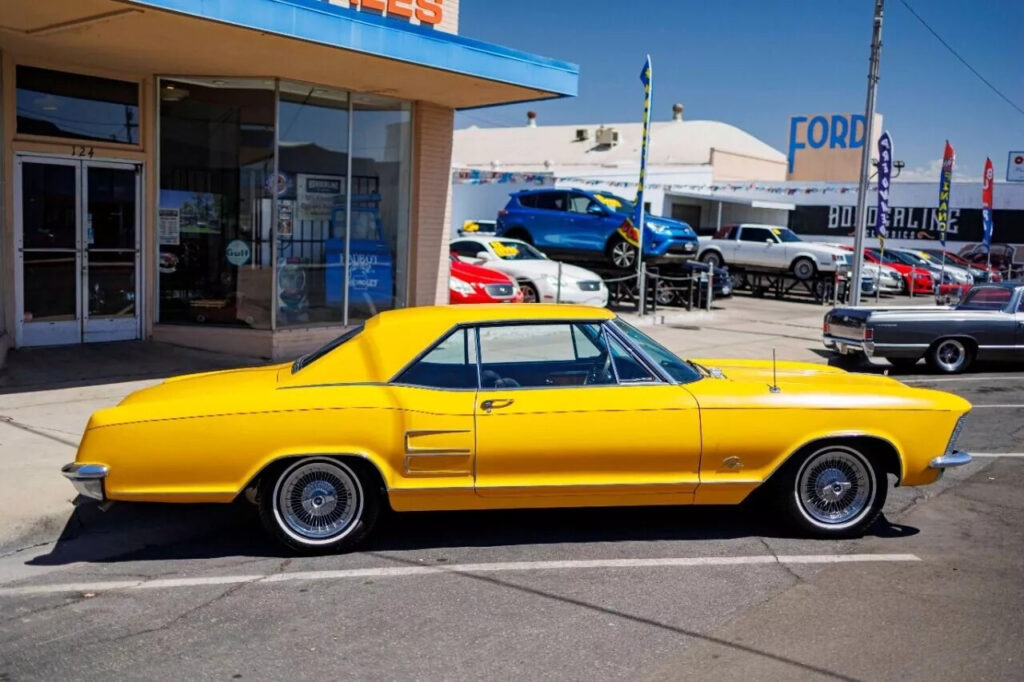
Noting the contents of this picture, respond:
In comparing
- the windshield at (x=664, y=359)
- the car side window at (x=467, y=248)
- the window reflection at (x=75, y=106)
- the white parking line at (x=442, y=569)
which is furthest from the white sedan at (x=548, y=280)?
the white parking line at (x=442, y=569)

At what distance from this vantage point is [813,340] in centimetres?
1848

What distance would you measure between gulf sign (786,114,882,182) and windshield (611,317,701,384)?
54.7m

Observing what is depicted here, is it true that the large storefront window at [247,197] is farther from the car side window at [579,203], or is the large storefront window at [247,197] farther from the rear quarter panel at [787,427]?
the car side window at [579,203]

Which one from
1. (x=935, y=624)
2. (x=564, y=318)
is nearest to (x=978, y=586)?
(x=935, y=624)

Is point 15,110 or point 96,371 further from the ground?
point 15,110

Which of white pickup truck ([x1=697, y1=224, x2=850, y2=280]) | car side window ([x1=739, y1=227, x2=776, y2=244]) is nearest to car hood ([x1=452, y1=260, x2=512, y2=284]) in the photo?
white pickup truck ([x1=697, y1=224, x2=850, y2=280])

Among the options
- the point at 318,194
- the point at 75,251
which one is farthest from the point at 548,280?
the point at 75,251

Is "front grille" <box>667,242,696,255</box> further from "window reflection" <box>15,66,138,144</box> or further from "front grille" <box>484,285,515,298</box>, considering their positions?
"window reflection" <box>15,66,138,144</box>

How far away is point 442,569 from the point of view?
5.59m

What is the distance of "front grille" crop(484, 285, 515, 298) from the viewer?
16.9 metres

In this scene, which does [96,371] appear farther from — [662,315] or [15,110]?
[662,315]

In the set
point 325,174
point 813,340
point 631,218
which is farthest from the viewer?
point 631,218

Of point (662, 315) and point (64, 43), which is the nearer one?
point (64, 43)

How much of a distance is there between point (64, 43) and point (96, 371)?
3.46 meters
